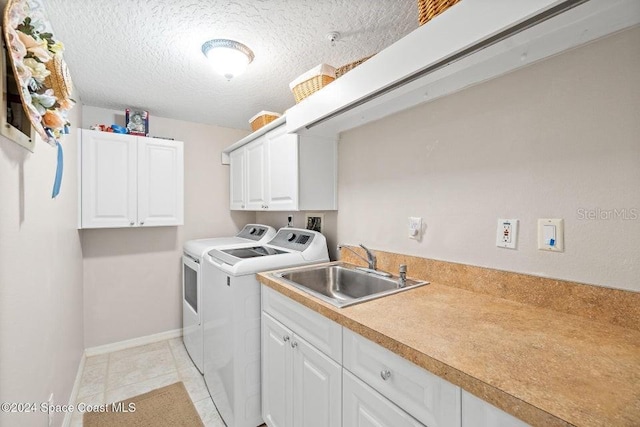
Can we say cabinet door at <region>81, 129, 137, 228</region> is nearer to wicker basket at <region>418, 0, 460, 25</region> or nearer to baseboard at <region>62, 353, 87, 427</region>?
baseboard at <region>62, 353, 87, 427</region>

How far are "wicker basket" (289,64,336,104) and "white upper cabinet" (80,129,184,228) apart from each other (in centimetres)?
146

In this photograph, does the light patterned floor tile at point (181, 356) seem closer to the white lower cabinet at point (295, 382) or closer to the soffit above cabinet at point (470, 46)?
the white lower cabinet at point (295, 382)

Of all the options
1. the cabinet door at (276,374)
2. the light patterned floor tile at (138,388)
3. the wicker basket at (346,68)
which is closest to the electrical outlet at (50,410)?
the light patterned floor tile at (138,388)

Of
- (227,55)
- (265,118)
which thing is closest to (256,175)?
(265,118)

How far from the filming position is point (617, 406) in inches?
21.3

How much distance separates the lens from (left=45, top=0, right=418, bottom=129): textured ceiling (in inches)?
50.5

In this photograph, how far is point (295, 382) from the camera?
1.31m

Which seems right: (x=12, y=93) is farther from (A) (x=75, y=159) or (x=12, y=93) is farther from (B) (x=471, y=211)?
(B) (x=471, y=211)

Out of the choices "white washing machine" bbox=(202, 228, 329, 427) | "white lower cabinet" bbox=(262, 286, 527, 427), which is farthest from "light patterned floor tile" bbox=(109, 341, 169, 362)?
"white lower cabinet" bbox=(262, 286, 527, 427)

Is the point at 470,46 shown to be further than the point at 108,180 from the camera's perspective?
No

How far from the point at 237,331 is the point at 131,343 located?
1710mm

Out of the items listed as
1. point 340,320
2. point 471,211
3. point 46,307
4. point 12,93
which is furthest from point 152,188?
point 471,211

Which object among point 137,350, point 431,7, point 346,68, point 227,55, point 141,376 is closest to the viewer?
point 431,7

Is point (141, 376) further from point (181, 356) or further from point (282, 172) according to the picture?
point (282, 172)
